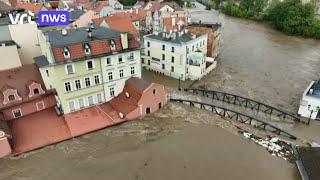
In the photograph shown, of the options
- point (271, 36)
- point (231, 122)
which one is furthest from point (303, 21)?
point (231, 122)

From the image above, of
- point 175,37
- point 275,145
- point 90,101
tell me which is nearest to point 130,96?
point 90,101

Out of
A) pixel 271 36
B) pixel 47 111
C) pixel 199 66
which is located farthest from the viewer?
pixel 271 36

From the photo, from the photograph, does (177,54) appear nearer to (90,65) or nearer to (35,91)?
(90,65)

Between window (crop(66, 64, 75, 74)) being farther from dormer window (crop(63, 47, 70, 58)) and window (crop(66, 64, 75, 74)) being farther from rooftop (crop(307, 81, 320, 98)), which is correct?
rooftop (crop(307, 81, 320, 98))

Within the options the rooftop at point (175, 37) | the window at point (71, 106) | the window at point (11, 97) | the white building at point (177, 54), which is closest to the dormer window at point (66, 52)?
the window at point (71, 106)

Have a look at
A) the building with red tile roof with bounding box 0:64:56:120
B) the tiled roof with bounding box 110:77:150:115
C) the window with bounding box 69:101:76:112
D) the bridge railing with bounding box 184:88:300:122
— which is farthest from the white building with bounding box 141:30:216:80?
the building with red tile roof with bounding box 0:64:56:120

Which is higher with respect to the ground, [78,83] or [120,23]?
[120,23]

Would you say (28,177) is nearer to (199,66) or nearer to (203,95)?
(203,95)
